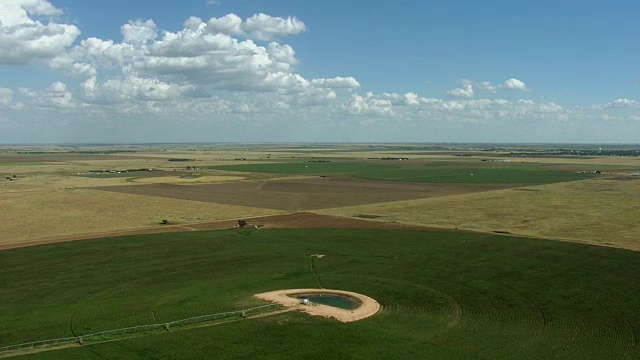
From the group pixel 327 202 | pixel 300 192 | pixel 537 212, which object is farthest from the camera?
pixel 300 192

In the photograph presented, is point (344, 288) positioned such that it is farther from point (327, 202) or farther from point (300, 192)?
point (300, 192)

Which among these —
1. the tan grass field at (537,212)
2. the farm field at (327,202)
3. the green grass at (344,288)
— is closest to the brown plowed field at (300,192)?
the farm field at (327,202)

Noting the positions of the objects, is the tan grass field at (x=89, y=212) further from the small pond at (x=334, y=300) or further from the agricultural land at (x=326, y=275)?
the small pond at (x=334, y=300)

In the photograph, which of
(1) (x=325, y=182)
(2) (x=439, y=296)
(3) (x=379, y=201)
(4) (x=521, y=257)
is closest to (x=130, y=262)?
(2) (x=439, y=296)

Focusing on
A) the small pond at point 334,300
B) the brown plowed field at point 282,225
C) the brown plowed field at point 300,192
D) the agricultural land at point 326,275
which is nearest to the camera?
the agricultural land at point 326,275

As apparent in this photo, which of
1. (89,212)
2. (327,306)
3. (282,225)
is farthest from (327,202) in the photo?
(327,306)

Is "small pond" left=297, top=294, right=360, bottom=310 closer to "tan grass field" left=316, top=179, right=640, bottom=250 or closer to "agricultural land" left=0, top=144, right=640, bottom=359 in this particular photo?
"agricultural land" left=0, top=144, right=640, bottom=359
